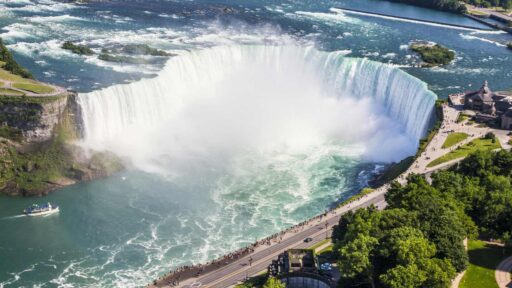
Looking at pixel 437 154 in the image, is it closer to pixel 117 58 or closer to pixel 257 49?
pixel 257 49

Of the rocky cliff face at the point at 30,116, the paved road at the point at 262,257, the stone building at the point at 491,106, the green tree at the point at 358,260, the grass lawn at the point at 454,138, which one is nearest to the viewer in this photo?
the green tree at the point at 358,260

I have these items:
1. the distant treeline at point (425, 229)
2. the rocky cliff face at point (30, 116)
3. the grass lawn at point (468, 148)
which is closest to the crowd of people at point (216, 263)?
the distant treeline at point (425, 229)

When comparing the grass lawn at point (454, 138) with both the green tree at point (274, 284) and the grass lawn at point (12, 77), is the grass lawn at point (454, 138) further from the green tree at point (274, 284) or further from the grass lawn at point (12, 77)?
the grass lawn at point (12, 77)

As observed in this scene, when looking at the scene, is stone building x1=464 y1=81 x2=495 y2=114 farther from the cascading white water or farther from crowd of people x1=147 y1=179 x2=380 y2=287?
crowd of people x1=147 y1=179 x2=380 y2=287

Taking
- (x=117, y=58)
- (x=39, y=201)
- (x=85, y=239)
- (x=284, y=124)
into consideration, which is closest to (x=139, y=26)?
(x=117, y=58)

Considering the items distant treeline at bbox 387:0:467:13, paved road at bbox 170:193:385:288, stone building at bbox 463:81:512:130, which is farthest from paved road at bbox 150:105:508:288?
distant treeline at bbox 387:0:467:13

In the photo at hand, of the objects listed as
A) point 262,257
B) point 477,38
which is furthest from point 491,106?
point 477,38
